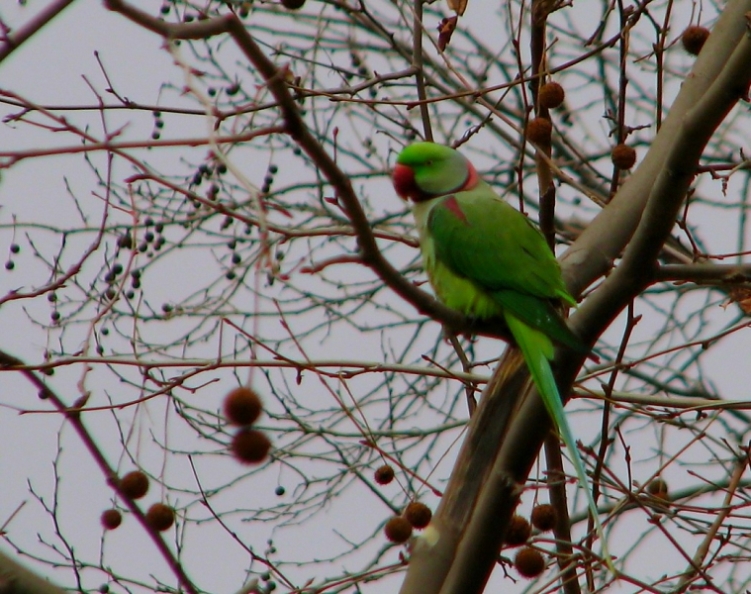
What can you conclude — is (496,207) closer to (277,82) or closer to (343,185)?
(343,185)

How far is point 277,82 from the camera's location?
136cm

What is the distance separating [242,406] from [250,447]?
0.31ft

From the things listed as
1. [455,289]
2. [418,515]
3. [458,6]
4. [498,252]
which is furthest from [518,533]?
[458,6]

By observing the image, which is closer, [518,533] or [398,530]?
[518,533]

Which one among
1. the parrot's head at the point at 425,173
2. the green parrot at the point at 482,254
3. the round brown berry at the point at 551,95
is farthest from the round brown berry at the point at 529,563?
the parrot's head at the point at 425,173

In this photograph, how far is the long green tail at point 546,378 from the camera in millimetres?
2405

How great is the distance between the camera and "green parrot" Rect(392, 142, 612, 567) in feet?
9.65

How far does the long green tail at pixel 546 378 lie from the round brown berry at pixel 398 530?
0.61 meters

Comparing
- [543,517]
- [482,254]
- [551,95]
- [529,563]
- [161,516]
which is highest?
[551,95]

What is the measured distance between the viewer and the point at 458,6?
3.05 meters

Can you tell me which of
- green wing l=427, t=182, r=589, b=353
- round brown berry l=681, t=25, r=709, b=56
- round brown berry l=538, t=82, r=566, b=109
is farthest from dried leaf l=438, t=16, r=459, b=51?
round brown berry l=681, t=25, r=709, b=56

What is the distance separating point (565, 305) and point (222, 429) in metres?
2.08

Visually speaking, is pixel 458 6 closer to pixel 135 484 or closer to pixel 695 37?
pixel 695 37

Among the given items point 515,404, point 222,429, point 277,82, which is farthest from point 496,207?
point 277,82
